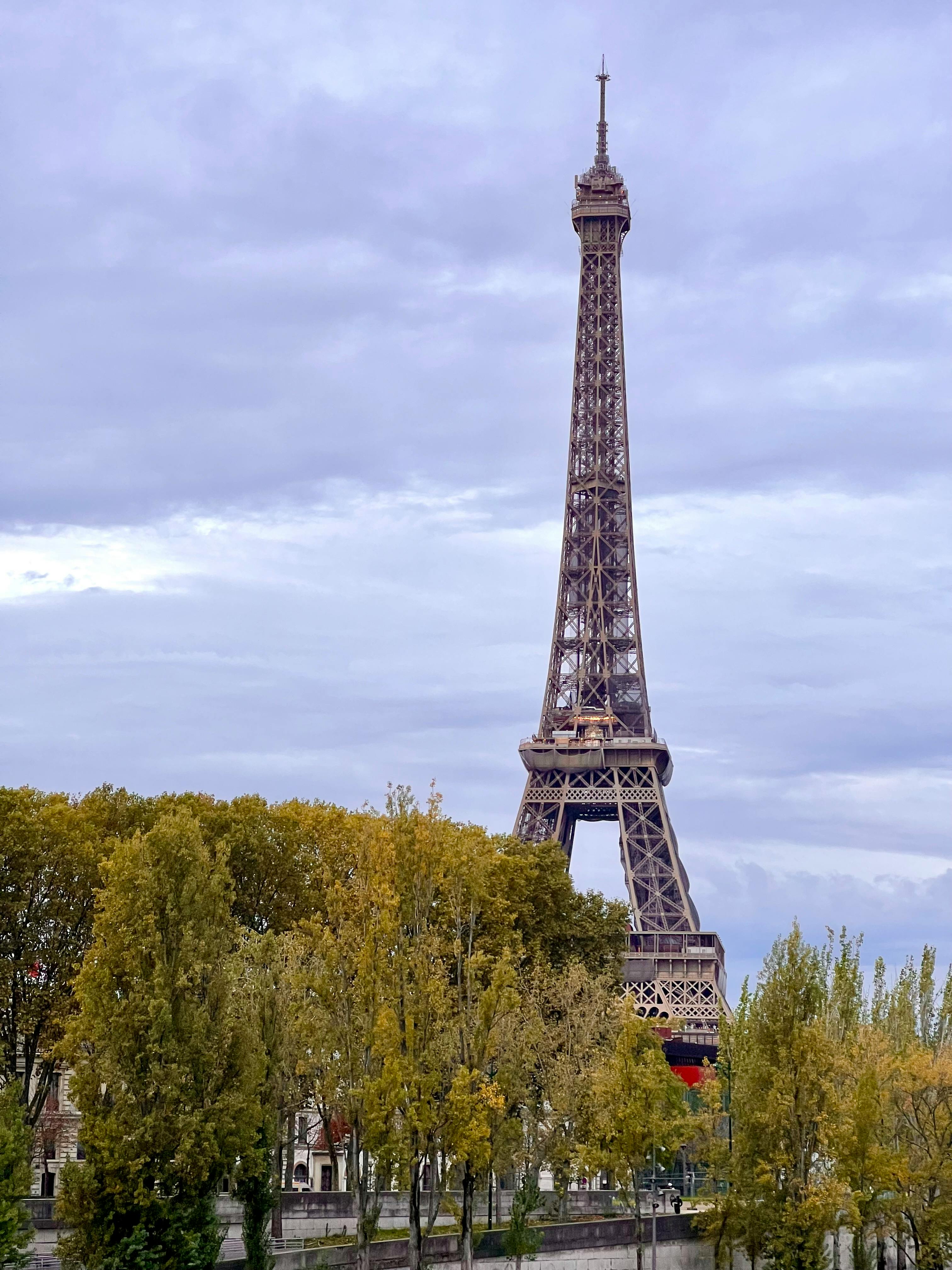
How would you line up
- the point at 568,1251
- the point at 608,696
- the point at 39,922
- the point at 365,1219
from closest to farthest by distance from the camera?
the point at 365,1219
the point at 568,1251
the point at 39,922
the point at 608,696

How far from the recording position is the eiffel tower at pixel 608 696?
433 ft

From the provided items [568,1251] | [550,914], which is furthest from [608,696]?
[568,1251]

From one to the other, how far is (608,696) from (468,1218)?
10126 centimetres

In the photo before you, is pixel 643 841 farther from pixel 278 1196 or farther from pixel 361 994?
pixel 361 994

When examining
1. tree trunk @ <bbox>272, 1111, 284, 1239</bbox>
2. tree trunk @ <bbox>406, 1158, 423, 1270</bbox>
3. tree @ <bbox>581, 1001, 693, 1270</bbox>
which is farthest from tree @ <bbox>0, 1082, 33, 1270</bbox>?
tree @ <bbox>581, 1001, 693, 1270</bbox>

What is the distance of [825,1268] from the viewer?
177 ft

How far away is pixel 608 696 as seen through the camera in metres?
148

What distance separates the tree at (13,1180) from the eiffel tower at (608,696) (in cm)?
7802

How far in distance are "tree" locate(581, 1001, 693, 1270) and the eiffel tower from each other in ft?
220

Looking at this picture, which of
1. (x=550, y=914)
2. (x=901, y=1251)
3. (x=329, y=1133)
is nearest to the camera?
(x=329, y=1133)

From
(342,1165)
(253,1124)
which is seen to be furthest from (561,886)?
(253,1124)

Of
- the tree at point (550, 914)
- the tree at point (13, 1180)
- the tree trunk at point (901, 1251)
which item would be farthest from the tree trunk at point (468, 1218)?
the tree at point (550, 914)

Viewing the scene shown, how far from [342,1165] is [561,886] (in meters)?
25.8

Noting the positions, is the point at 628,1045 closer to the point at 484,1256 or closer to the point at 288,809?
the point at 484,1256
